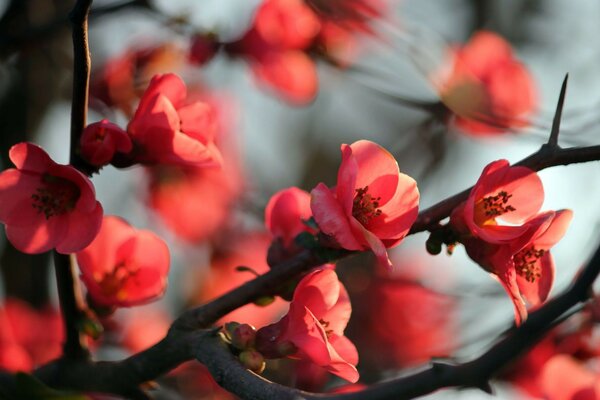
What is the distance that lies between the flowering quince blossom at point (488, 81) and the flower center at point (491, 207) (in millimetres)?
1132

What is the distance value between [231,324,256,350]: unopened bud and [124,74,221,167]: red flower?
329mm

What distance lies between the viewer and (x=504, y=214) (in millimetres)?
1344

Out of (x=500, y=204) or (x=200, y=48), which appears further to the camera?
(x=200, y=48)

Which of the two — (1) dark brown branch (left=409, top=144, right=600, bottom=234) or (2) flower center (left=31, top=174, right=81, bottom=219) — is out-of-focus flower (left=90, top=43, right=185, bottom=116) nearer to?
(2) flower center (left=31, top=174, right=81, bottom=219)

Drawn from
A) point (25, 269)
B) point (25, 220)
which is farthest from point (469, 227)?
point (25, 269)

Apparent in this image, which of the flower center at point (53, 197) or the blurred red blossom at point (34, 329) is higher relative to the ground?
the flower center at point (53, 197)

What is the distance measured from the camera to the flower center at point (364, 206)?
4.20 ft

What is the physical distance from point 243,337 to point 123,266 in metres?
0.49

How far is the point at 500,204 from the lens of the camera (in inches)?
51.9

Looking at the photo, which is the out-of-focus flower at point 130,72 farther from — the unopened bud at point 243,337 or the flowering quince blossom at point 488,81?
the unopened bud at point 243,337

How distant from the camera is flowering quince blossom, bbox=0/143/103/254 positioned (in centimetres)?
133

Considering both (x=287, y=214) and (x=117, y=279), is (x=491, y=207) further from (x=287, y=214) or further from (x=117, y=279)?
(x=117, y=279)

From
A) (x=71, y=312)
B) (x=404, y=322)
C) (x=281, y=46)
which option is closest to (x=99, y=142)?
(x=71, y=312)

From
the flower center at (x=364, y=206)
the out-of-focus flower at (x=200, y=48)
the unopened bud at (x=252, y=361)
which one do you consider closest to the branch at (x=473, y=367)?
the unopened bud at (x=252, y=361)
